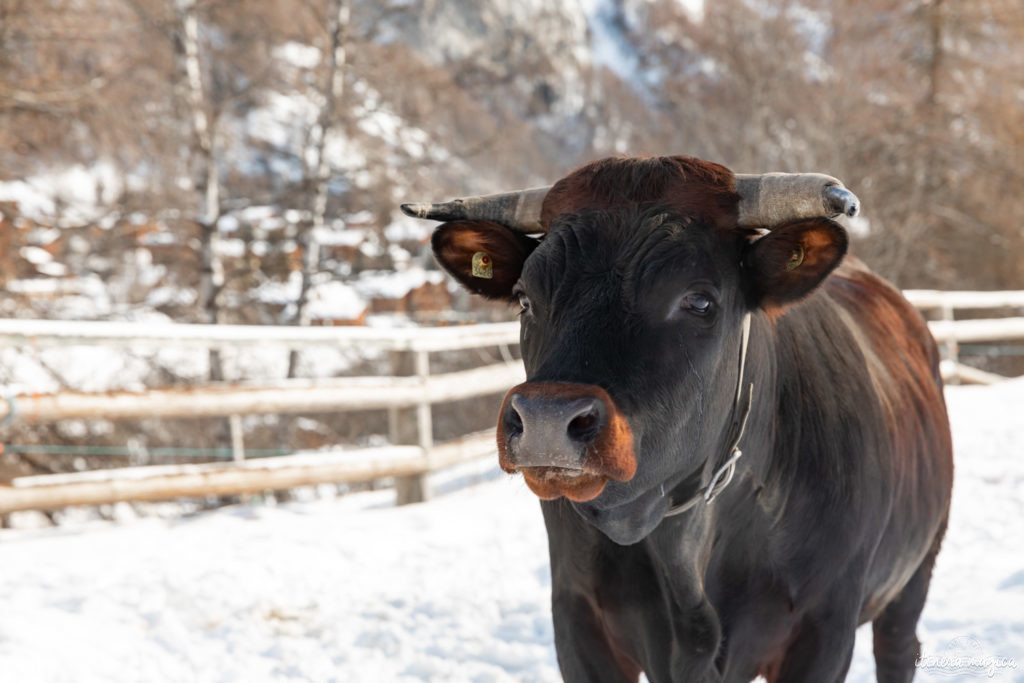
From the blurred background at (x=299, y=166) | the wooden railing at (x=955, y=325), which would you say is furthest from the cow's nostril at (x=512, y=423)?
the wooden railing at (x=955, y=325)

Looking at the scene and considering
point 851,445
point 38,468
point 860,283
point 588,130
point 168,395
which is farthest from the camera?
point 588,130

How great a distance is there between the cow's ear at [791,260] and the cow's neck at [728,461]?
0.30ft

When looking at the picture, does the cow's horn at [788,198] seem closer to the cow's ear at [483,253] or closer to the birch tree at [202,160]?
the cow's ear at [483,253]

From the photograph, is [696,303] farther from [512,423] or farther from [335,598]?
[335,598]

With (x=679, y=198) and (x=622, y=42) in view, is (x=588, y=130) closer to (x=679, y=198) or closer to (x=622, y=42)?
(x=622, y=42)

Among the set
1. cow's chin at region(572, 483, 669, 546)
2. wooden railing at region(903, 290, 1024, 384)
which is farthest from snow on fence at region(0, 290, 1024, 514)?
wooden railing at region(903, 290, 1024, 384)

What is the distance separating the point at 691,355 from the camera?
70.2 inches

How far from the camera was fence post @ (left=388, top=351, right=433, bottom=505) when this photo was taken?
6098 mm

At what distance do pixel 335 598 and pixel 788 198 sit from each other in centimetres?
322

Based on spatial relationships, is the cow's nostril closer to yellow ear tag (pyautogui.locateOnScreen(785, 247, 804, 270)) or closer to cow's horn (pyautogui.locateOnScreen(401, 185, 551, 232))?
cow's horn (pyautogui.locateOnScreen(401, 185, 551, 232))

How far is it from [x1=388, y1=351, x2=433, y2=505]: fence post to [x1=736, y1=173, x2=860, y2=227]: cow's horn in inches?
173

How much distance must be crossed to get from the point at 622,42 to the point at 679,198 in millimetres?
42892

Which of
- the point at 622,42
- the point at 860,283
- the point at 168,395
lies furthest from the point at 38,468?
the point at 622,42

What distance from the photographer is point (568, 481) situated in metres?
1.57
